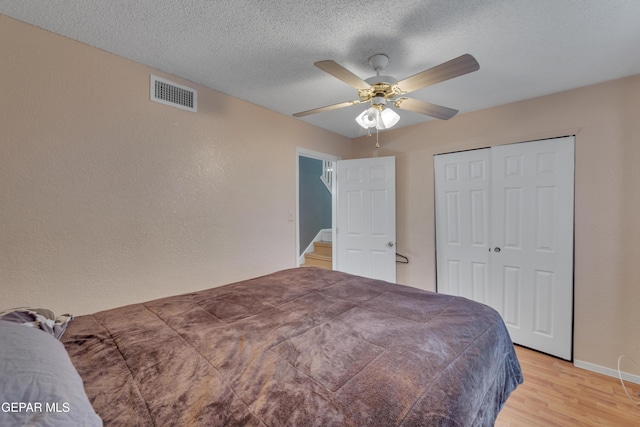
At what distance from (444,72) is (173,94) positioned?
194 centimetres

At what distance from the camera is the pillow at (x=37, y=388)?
0.50 meters

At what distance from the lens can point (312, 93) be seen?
2.34 m

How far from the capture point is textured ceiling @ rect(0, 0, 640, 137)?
1356 mm

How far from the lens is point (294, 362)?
35.3 inches

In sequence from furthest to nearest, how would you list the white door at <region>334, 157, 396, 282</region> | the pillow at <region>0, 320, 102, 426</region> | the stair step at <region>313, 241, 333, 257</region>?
the stair step at <region>313, 241, 333, 257</region> < the white door at <region>334, 157, 396, 282</region> < the pillow at <region>0, 320, 102, 426</region>

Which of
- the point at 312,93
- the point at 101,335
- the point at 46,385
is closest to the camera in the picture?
the point at 46,385

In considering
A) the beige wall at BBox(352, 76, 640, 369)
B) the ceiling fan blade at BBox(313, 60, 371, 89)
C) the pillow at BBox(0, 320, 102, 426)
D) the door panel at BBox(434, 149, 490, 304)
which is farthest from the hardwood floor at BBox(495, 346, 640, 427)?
the ceiling fan blade at BBox(313, 60, 371, 89)

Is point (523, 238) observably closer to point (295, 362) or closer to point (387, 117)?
point (387, 117)

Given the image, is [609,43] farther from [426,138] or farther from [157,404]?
[157,404]

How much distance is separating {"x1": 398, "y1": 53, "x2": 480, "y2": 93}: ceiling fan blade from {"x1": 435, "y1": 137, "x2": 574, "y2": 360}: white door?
165 cm

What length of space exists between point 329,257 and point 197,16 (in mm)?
3496

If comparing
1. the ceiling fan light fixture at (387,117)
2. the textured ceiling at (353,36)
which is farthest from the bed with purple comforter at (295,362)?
the textured ceiling at (353,36)

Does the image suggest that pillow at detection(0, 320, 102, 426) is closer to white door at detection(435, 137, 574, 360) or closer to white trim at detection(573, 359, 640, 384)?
white door at detection(435, 137, 574, 360)

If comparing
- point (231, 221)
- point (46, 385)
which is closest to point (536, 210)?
point (231, 221)
